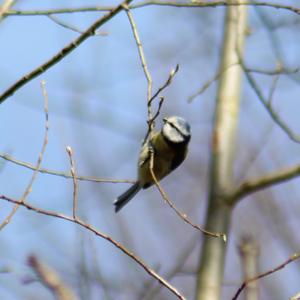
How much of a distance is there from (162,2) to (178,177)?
355cm

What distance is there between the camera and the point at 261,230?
4.89 meters

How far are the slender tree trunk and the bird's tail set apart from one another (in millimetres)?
342

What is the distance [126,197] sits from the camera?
314cm

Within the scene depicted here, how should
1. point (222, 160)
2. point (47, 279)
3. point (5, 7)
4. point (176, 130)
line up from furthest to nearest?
point (222, 160) < point (176, 130) < point (47, 279) < point (5, 7)

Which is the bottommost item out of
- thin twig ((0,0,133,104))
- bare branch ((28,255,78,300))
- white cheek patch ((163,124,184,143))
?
bare branch ((28,255,78,300))

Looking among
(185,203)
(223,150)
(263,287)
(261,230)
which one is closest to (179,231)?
(185,203)

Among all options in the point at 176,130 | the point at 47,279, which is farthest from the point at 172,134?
the point at 47,279

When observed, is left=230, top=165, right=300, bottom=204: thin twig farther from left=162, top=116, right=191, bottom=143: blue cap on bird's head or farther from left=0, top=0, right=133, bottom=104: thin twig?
left=0, top=0, right=133, bottom=104: thin twig

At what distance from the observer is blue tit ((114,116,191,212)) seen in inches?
105

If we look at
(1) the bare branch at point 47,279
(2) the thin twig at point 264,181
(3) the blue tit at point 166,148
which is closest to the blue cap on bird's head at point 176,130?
(3) the blue tit at point 166,148

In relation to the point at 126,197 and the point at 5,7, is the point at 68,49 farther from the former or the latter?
the point at 126,197

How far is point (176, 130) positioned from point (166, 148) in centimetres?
12

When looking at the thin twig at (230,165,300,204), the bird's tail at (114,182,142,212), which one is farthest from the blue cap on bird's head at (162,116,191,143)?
the bird's tail at (114,182,142,212)

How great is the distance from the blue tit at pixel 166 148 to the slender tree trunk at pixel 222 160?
22 cm
